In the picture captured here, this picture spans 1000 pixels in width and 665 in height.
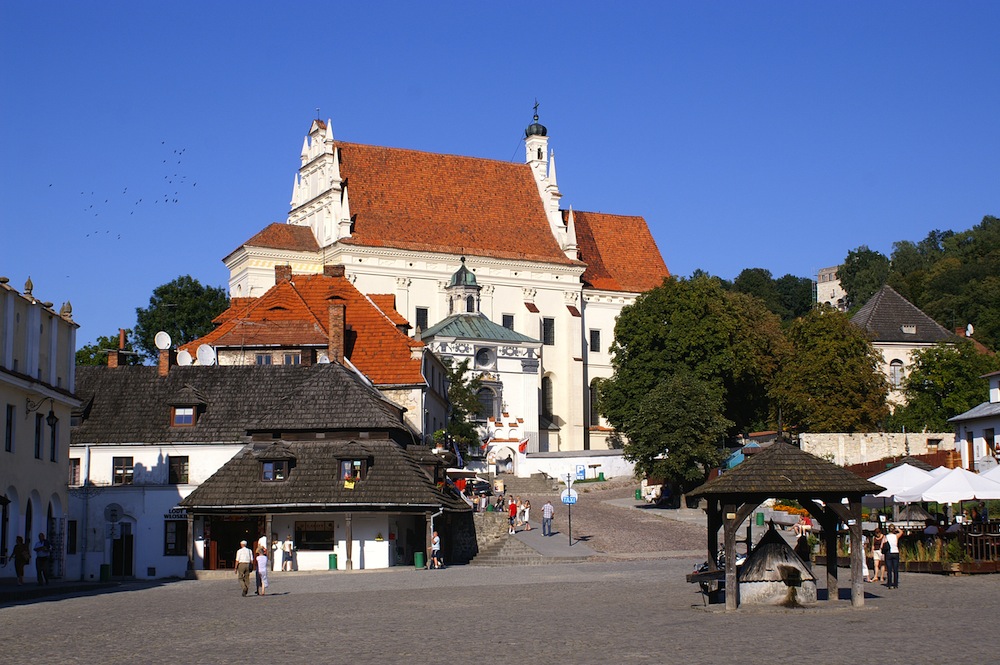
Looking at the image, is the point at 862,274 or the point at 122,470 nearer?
the point at 122,470

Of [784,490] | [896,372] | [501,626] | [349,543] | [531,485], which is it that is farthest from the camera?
[896,372]

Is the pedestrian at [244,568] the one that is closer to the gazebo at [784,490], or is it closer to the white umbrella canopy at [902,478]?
the gazebo at [784,490]

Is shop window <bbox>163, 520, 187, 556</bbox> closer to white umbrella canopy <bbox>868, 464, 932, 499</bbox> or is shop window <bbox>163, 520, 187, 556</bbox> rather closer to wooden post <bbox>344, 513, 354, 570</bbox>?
wooden post <bbox>344, 513, 354, 570</bbox>

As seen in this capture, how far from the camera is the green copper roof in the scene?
9081 centimetres

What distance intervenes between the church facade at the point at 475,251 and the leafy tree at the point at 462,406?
319 inches

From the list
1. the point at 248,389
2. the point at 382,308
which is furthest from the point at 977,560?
the point at 382,308

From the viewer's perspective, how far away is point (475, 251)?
103m

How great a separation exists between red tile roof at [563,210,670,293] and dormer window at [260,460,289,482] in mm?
63781

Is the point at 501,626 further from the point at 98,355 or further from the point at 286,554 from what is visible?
the point at 98,355

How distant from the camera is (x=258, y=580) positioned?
33.0 meters

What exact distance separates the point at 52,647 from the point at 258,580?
12.9 m

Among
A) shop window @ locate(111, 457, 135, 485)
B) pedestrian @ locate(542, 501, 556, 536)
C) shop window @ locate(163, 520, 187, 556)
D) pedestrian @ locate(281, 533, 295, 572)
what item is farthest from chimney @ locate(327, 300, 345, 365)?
pedestrian @ locate(281, 533, 295, 572)

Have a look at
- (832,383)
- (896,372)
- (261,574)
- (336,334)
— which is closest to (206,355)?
(336,334)

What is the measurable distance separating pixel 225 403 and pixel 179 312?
57853 millimetres
